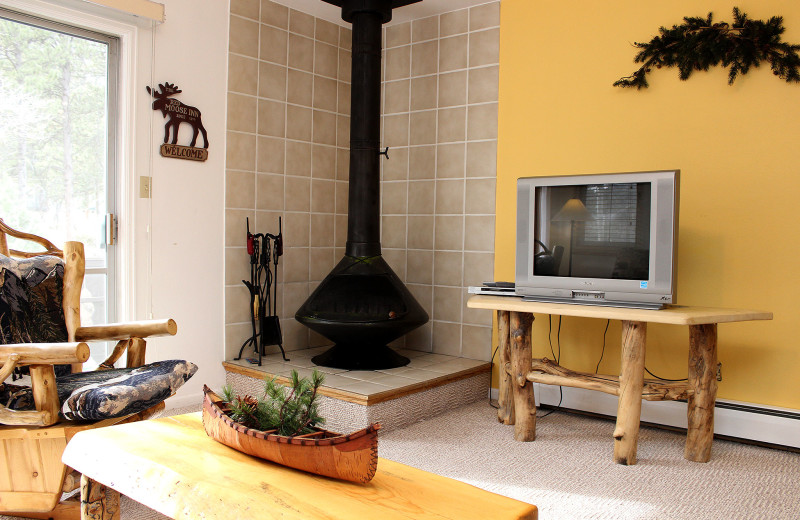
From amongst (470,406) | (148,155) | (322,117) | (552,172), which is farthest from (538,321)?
(148,155)

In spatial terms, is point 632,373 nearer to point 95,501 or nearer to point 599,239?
point 599,239

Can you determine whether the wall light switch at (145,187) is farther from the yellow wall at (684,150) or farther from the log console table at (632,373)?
the yellow wall at (684,150)

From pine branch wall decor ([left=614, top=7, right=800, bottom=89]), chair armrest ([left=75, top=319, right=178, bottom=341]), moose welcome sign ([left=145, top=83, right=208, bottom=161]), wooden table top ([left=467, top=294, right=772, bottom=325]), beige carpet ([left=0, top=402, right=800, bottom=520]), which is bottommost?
beige carpet ([left=0, top=402, right=800, bottom=520])

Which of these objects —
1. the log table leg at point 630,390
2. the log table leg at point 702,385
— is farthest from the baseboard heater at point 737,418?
the log table leg at point 630,390

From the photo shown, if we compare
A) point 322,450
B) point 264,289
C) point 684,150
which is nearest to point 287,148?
point 264,289

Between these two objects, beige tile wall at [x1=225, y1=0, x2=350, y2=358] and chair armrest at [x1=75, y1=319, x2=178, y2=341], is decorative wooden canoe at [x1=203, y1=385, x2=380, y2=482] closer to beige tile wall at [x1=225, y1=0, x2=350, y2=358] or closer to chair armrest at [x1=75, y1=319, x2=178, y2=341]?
chair armrest at [x1=75, y1=319, x2=178, y2=341]

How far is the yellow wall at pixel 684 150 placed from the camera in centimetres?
290

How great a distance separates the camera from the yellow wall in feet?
9.50

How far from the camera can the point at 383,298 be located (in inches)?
136

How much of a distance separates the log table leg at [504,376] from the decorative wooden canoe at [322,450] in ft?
5.81

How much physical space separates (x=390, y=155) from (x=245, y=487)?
3201mm

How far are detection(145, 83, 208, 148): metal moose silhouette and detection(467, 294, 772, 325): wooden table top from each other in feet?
5.82

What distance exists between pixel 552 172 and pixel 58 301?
254cm

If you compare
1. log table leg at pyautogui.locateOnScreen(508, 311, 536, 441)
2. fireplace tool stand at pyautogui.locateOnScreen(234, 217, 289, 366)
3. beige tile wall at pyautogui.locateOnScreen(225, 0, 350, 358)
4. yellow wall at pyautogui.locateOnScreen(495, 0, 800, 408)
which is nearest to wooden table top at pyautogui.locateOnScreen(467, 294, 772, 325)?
log table leg at pyautogui.locateOnScreen(508, 311, 536, 441)
